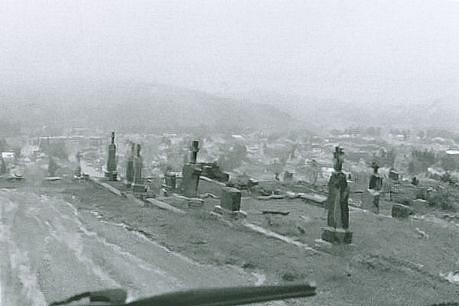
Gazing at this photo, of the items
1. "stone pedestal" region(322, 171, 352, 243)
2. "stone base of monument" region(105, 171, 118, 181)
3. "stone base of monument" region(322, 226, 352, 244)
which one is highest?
"stone pedestal" region(322, 171, 352, 243)

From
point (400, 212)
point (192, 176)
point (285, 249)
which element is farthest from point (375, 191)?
point (285, 249)

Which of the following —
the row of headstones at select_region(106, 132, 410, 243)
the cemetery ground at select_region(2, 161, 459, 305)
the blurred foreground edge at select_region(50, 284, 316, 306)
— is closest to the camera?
the blurred foreground edge at select_region(50, 284, 316, 306)

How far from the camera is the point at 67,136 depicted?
48094 mm

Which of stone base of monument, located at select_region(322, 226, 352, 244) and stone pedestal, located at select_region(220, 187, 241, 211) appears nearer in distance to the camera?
stone base of monument, located at select_region(322, 226, 352, 244)

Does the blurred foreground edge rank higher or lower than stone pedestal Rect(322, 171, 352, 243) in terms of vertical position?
higher

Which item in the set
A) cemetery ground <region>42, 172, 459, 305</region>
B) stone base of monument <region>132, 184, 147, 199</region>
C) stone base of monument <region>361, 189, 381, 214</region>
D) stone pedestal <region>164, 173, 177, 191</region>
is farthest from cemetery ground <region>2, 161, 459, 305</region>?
stone pedestal <region>164, 173, 177, 191</region>

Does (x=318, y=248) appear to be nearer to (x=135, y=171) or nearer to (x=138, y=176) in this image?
(x=138, y=176)

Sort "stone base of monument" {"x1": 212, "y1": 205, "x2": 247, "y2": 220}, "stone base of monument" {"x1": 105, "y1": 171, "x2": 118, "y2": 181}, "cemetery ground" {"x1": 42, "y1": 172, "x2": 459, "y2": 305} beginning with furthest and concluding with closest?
"stone base of monument" {"x1": 105, "y1": 171, "x2": 118, "y2": 181} → "stone base of monument" {"x1": 212, "y1": 205, "x2": 247, "y2": 220} → "cemetery ground" {"x1": 42, "y1": 172, "x2": 459, "y2": 305}

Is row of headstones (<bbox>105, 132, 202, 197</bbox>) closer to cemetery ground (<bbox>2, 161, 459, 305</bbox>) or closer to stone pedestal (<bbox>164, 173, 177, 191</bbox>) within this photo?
stone pedestal (<bbox>164, 173, 177, 191</bbox>)

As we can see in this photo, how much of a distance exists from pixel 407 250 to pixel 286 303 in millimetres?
5286

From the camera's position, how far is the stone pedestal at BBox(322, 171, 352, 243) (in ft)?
38.4

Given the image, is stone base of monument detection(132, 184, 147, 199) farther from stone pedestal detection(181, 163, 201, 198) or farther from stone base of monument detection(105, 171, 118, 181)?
stone base of monument detection(105, 171, 118, 181)

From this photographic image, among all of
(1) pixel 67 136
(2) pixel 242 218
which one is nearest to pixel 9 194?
(2) pixel 242 218

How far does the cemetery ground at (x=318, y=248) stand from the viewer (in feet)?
28.0
